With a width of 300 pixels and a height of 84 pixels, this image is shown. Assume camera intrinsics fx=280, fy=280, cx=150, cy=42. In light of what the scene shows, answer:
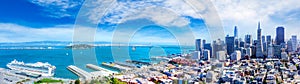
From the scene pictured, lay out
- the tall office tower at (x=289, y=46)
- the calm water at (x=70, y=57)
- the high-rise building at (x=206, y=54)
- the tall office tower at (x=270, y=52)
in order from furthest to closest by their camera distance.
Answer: the tall office tower at (x=289, y=46) < the tall office tower at (x=270, y=52) < the high-rise building at (x=206, y=54) < the calm water at (x=70, y=57)

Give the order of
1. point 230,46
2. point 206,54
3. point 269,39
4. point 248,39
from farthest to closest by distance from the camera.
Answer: point 248,39 → point 269,39 → point 230,46 → point 206,54

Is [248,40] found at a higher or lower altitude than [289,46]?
higher

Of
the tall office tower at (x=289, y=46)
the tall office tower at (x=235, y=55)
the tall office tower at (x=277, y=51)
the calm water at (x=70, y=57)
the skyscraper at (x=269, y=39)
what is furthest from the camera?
the skyscraper at (x=269, y=39)

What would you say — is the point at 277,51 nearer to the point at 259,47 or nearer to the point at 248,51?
the point at 259,47

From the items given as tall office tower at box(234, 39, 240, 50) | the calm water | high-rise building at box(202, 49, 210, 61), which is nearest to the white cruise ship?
the calm water

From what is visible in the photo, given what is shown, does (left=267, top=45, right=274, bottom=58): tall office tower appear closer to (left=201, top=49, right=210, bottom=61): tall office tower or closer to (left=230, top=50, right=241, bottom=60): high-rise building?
(left=230, top=50, right=241, bottom=60): high-rise building

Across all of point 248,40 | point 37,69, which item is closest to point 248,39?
point 248,40

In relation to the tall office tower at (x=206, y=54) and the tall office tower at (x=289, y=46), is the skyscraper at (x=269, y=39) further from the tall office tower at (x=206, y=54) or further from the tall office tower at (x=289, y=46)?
the tall office tower at (x=206, y=54)

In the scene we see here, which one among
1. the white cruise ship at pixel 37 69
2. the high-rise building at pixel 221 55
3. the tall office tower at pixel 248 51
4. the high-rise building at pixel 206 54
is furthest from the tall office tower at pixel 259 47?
the white cruise ship at pixel 37 69

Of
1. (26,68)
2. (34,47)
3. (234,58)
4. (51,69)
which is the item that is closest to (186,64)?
(234,58)

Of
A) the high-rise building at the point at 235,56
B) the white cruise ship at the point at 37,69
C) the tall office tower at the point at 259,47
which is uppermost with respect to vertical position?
the tall office tower at the point at 259,47

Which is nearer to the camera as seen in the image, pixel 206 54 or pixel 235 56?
pixel 206 54

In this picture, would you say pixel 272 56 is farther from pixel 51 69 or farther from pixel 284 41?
pixel 51 69
